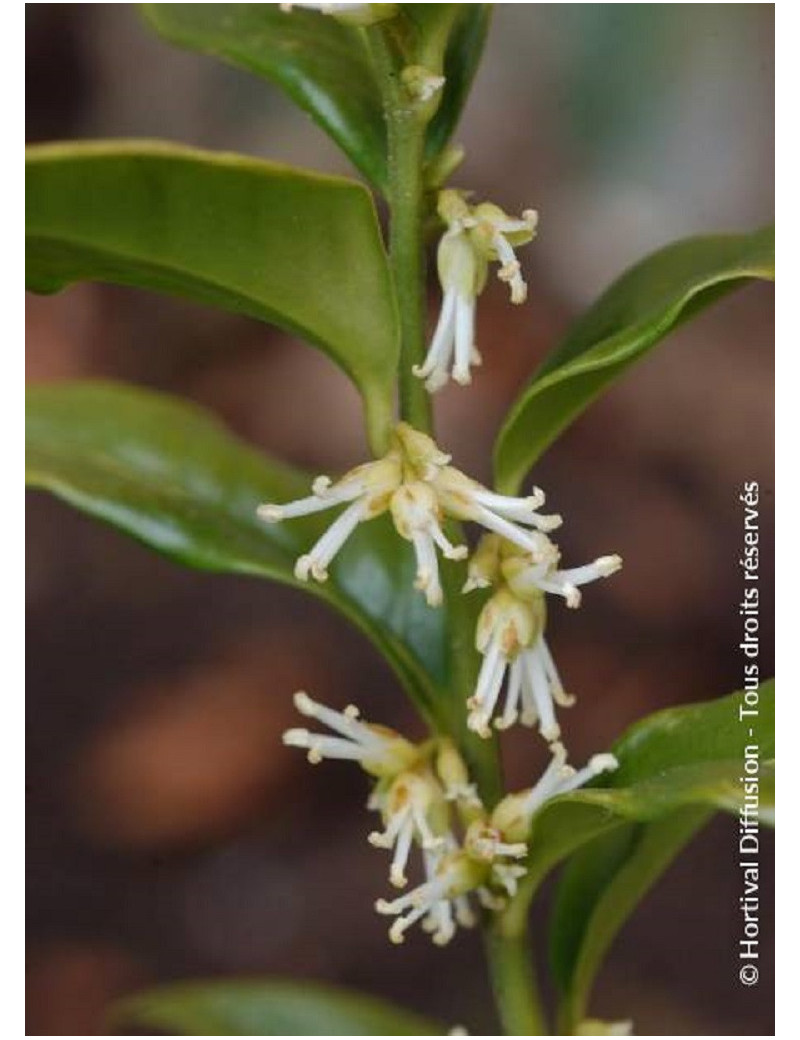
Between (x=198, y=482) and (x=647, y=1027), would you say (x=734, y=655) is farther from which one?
(x=198, y=482)

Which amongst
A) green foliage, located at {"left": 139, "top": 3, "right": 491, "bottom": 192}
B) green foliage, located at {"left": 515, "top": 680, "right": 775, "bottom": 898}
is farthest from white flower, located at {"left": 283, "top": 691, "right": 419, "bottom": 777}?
green foliage, located at {"left": 139, "top": 3, "right": 491, "bottom": 192}

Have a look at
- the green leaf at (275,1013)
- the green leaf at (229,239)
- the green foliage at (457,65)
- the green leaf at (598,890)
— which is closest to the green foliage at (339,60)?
the green foliage at (457,65)

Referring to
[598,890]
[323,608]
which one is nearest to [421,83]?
[598,890]

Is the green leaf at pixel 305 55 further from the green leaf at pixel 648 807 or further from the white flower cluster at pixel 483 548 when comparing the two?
the green leaf at pixel 648 807

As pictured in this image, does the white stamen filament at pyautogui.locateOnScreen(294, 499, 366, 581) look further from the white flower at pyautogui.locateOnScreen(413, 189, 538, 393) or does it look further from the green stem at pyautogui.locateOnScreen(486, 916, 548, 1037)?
the green stem at pyautogui.locateOnScreen(486, 916, 548, 1037)

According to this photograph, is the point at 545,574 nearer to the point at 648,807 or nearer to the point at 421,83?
the point at 648,807

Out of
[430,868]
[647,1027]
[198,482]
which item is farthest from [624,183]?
[430,868]
